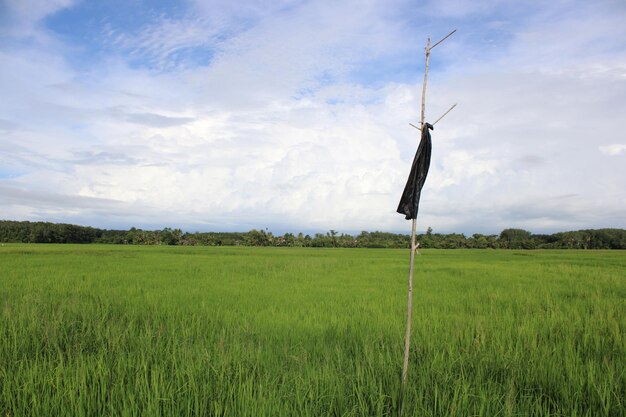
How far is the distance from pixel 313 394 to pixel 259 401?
0.48m

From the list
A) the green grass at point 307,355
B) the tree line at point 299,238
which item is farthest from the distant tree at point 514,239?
the green grass at point 307,355

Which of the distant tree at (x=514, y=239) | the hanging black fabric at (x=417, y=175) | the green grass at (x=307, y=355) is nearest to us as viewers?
the hanging black fabric at (x=417, y=175)

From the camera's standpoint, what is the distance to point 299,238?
63.2 metres

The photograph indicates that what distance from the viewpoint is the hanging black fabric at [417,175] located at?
2.45 metres

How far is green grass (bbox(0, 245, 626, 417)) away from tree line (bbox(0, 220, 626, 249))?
53.5m

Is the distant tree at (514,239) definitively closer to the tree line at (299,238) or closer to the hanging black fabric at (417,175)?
the tree line at (299,238)

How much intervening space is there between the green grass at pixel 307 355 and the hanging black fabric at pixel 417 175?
1514mm

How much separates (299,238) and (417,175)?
60982 millimetres

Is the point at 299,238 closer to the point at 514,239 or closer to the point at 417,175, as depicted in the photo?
the point at 514,239

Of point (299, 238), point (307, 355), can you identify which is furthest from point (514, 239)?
point (307, 355)

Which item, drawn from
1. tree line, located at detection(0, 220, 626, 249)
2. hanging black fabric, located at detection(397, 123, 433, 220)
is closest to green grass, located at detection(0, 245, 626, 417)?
hanging black fabric, located at detection(397, 123, 433, 220)

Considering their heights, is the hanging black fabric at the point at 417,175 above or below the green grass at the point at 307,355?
above

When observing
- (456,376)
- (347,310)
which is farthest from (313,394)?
(347,310)

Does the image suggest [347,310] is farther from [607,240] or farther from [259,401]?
[607,240]
